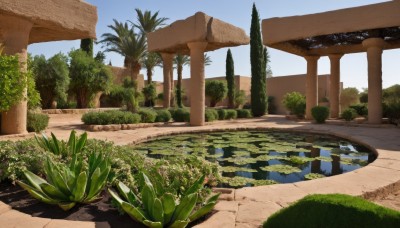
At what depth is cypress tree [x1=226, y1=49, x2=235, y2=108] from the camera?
25.3 m

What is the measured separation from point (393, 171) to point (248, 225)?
3.20 m

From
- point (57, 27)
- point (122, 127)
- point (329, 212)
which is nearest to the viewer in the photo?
point (329, 212)

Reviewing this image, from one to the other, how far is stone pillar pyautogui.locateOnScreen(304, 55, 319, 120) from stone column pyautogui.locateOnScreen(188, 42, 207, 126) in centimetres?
651

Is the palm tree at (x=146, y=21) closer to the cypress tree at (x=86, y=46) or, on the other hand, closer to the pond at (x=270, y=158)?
the cypress tree at (x=86, y=46)

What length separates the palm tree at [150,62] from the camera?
26953 mm

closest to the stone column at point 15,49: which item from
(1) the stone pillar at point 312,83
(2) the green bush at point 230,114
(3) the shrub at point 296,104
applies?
(2) the green bush at point 230,114

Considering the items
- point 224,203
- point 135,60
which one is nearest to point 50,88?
point 135,60

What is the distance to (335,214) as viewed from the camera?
2.02m

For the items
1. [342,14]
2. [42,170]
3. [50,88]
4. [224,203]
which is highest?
[342,14]

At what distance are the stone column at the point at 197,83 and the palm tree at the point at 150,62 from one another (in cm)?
1434

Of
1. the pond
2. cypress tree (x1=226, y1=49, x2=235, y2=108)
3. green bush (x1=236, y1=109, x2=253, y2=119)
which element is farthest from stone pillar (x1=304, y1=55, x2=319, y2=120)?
cypress tree (x1=226, y1=49, x2=235, y2=108)

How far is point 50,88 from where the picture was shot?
61.0ft

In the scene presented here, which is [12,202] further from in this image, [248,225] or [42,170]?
[248,225]

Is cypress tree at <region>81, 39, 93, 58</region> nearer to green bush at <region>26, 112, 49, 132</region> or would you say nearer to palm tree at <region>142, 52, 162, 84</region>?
palm tree at <region>142, 52, 162, 84</region>
